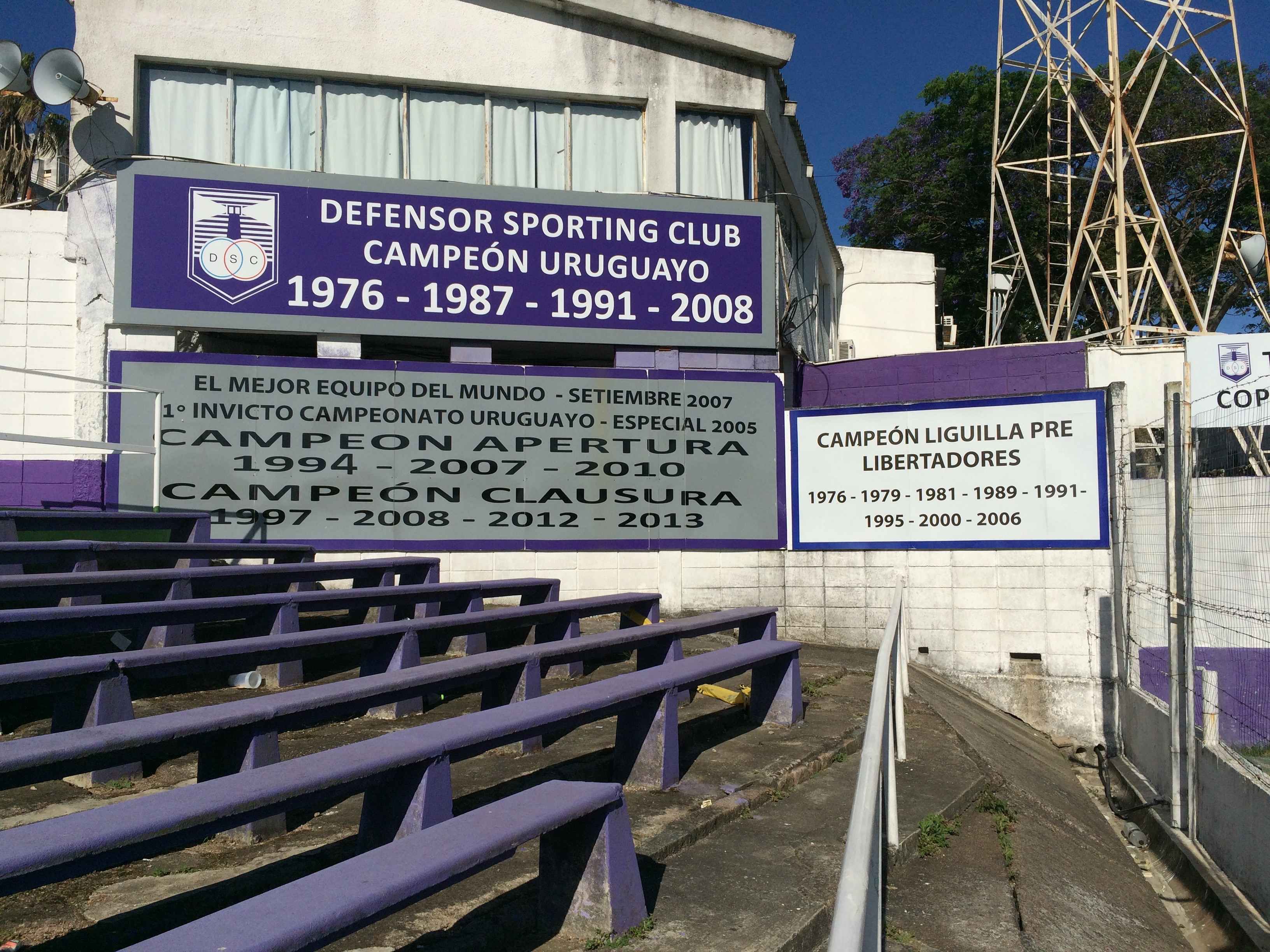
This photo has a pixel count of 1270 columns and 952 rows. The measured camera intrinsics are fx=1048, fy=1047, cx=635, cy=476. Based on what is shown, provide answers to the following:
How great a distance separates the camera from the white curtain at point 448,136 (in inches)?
451

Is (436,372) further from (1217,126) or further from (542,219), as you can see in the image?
(1217,126)

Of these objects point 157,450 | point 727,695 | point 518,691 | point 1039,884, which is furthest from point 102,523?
point 1039,884

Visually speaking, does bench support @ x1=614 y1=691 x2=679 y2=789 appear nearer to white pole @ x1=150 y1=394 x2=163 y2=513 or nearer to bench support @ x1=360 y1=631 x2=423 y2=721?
bench support @ x1=360 y1=631 x2=423 y2=721

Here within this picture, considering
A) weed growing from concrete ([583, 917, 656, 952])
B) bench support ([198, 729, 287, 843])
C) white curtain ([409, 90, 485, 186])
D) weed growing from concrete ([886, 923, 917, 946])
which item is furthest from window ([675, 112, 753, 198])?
weed growing from concrete ([583, 917, 656, 952])

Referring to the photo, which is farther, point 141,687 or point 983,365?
point 983,365

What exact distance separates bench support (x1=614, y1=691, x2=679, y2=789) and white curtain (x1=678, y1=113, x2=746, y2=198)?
26.2ft

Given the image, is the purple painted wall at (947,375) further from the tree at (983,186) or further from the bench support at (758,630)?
the tree at (983,186)

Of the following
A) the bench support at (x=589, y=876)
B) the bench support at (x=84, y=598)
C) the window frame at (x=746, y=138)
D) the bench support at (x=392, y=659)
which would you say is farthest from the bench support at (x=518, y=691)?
the window frame at (x=746, y=138)

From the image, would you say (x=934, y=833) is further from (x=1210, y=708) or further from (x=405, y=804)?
(x=1210, y=708)

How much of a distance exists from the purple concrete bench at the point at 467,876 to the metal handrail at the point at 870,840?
768mm

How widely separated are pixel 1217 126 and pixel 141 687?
34312 millimetres

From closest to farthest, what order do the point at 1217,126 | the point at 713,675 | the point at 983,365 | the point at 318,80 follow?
the point at 713,675 < the point at 318,80 < the point at 983,365 < the point at 1217,126

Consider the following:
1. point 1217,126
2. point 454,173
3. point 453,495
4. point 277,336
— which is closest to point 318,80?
point 454,173

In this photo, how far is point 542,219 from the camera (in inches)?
433
